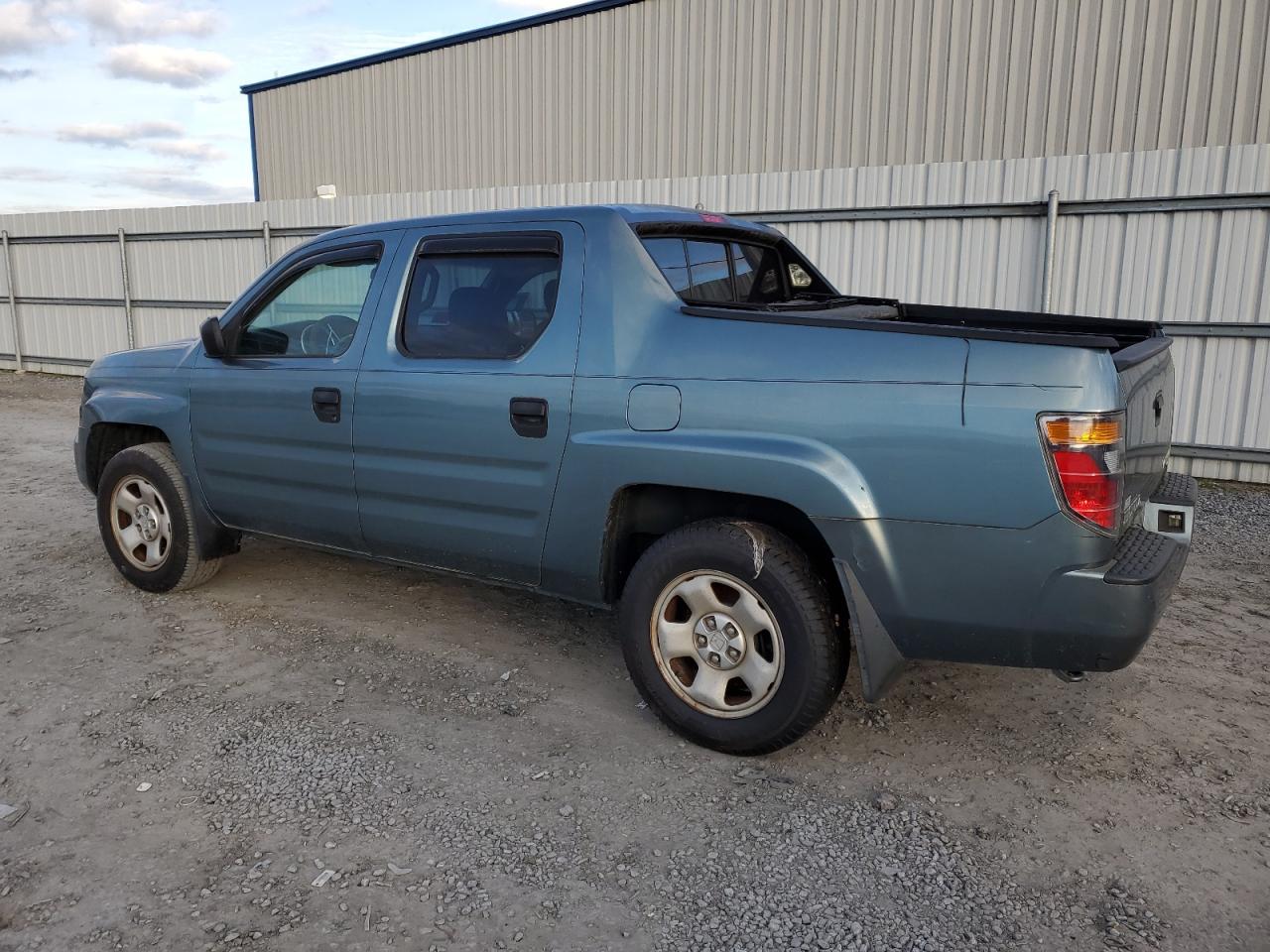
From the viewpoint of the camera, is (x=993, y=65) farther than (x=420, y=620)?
Yes

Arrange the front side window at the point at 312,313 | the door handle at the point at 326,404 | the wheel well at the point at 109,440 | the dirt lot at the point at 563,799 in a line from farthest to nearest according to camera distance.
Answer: the wheel well at the point at 109,440, the front side window at the point at 312,313, the door handle at the point at 326,404, the dirt lot at the point at 563,799

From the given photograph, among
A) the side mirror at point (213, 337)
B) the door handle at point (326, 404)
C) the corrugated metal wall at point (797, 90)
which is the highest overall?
the corrugated metal wall at point (797, 90)

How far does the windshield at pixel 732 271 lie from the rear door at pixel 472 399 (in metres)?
0.36

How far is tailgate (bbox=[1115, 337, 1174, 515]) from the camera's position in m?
2.79

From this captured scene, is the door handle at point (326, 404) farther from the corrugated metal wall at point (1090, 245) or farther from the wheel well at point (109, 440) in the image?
A: the corrugated metal wall at point (1090, 245)

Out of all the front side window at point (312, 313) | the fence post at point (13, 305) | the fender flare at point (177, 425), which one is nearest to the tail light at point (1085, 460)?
the front side window at point (312, 313)

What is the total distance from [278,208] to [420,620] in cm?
1065

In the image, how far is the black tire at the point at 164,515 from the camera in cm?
471

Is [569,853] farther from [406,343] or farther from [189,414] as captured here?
[189,414]

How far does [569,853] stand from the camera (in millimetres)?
2744

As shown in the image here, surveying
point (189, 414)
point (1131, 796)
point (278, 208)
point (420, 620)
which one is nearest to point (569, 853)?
point (1131, 796)

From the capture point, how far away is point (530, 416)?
11.5 feet

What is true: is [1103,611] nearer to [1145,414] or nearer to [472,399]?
[1145,414]

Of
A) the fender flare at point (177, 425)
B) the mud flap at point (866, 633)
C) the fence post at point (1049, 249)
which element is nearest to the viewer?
the mud flap at point (866, 633)
